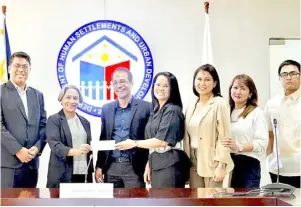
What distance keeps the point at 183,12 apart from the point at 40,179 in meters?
1.89

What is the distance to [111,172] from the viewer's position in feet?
10.6

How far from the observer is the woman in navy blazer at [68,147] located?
328 centimetres

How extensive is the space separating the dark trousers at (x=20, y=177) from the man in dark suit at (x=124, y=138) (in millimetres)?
550

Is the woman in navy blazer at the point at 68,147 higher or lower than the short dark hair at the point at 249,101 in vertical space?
lower

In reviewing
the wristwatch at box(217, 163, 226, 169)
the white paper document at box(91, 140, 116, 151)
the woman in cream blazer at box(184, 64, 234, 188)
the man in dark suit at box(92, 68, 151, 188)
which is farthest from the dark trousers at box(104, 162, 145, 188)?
the wristwatch at box(217, 163, 226, 169)

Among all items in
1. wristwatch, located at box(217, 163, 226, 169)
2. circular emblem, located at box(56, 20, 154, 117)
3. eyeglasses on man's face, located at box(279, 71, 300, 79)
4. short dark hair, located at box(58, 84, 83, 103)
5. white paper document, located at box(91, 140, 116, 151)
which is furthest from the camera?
circular emblem, located at box(56, 20, 154, 117)

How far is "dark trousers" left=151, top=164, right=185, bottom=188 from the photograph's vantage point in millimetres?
2984

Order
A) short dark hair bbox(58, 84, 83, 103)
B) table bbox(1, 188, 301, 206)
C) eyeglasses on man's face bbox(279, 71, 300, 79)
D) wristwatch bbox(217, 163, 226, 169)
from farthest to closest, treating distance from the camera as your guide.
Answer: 1. short dark hair bbox(58, 84, 83, 103)
2. eyeglasses on man's face bbox(279, 71, 300, 79)
3. wristwatch bbox(217, 163, 226, 169)
4. table bbox(1, 188, 301, 206)

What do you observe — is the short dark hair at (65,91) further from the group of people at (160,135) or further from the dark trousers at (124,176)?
the dark trousers at (124,176)

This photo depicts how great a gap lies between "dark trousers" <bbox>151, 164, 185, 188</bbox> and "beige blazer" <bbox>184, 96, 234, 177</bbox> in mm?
141

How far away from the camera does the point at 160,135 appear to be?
9.93 feet

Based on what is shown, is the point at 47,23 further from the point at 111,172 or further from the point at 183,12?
the point at 111,172

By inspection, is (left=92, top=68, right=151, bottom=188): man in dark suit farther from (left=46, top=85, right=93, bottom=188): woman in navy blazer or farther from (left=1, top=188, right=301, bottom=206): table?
(left=1, top=188, right=301, bottom=206): table

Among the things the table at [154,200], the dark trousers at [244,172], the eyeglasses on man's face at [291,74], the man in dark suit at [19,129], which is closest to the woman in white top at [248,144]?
the dark trousers at [244,172]
